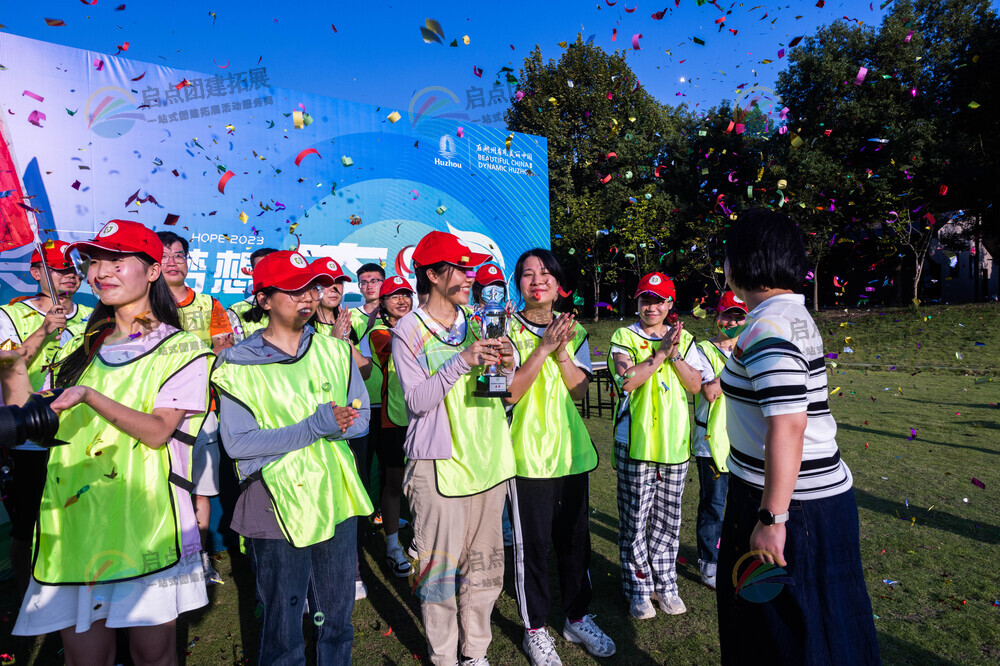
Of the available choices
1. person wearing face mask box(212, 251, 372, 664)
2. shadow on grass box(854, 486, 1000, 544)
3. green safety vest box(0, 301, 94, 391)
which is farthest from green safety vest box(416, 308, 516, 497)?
shadow on grass box(854, 486, 1000, 544)

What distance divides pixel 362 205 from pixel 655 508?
24.2ft

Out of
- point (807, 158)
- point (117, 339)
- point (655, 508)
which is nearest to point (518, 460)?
point (655, 508)

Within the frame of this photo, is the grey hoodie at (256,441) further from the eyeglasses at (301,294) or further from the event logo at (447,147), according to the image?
the event logo at (447,147)

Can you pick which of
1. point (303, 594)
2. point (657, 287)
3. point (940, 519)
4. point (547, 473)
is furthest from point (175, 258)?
point (940, 519)

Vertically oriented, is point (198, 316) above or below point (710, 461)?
above

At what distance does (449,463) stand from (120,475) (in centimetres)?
124

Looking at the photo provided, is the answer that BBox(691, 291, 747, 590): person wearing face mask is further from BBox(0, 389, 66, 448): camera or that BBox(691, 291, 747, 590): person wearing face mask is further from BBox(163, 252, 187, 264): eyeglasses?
BBox(163, 252, 187, 264): eyeglasses

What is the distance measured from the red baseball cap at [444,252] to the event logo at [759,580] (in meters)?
1.63

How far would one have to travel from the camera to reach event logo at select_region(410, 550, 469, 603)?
2500 millimetres

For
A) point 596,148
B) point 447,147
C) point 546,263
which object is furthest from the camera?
point 596,148

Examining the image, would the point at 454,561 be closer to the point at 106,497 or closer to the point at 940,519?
the point at 106,497

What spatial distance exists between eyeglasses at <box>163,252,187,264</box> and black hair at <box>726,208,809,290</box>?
3580 mm

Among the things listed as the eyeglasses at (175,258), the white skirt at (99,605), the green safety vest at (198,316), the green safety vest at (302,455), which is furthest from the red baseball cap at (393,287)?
the white skirt at (99,605)

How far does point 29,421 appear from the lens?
4.98 feet
